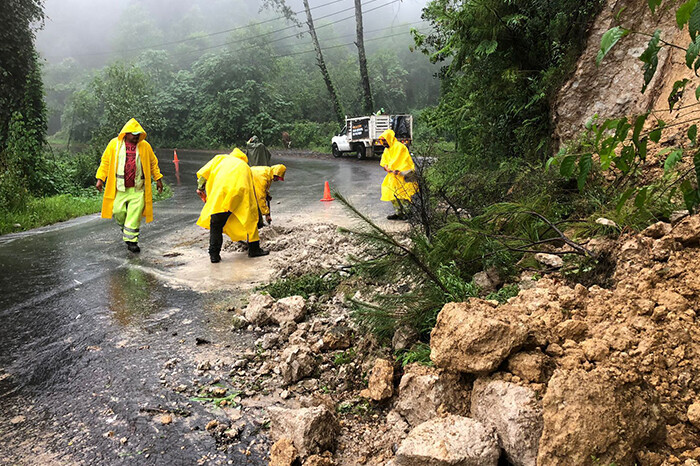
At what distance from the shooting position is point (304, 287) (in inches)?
195

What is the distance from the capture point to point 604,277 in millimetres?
3033

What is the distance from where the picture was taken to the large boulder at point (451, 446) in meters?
2.07

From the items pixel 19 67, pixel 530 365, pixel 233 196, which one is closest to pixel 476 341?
pixel 530 365

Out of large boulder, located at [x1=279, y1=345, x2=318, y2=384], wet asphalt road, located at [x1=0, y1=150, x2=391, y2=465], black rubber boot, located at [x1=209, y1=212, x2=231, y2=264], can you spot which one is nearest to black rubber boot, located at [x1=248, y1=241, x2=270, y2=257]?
black rubber boot, located at [x1=209, y1=212, x2=231, y2=264]

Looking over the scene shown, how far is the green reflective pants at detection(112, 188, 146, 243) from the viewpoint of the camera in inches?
277

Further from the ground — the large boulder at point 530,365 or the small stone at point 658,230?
the small stone at point 658,230

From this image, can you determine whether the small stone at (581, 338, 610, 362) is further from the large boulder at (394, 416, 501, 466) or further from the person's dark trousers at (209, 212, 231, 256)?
the person's dark trousers at (209, 212, 231, 256)

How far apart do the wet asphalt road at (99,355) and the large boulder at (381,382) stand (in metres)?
0.73

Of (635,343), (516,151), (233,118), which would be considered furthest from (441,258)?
(233,118)

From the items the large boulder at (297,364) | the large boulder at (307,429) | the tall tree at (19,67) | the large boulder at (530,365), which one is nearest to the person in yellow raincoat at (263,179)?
the large boulder at (297,364)

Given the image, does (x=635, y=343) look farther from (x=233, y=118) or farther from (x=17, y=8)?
(x=233, y=118)

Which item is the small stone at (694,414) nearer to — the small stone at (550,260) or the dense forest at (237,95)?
the small stone at (550,260)

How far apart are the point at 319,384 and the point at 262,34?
39.2 m

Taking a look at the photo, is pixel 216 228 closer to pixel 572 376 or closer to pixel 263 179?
pixel 263 179
